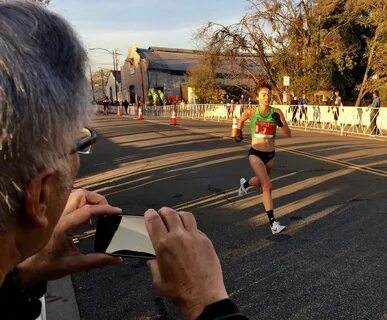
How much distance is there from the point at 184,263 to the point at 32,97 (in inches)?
21.4

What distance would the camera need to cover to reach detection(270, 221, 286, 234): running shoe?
5.53 metres

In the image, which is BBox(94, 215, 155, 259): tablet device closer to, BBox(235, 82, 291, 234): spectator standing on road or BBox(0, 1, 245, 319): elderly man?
BBox(0, 1, 245, 319): elderly man

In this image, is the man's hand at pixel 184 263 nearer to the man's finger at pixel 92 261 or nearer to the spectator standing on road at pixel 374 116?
the man's finger at pixel 92 261

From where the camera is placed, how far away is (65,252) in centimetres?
152

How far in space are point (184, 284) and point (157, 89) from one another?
60.2 m

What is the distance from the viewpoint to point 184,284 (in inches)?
46.0

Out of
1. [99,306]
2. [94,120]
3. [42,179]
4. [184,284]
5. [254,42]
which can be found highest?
[254,42]

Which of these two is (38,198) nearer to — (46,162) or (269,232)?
(46,162)

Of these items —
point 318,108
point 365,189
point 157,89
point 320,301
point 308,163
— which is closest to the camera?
point 320,301

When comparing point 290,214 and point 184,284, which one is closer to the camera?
point 184,284

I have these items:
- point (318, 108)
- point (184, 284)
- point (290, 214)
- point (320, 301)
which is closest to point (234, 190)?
point (290, 214)

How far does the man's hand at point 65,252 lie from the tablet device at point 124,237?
0.06 m

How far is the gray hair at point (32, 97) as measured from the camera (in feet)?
2.87

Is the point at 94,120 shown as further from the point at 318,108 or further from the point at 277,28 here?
the point at 277,28
